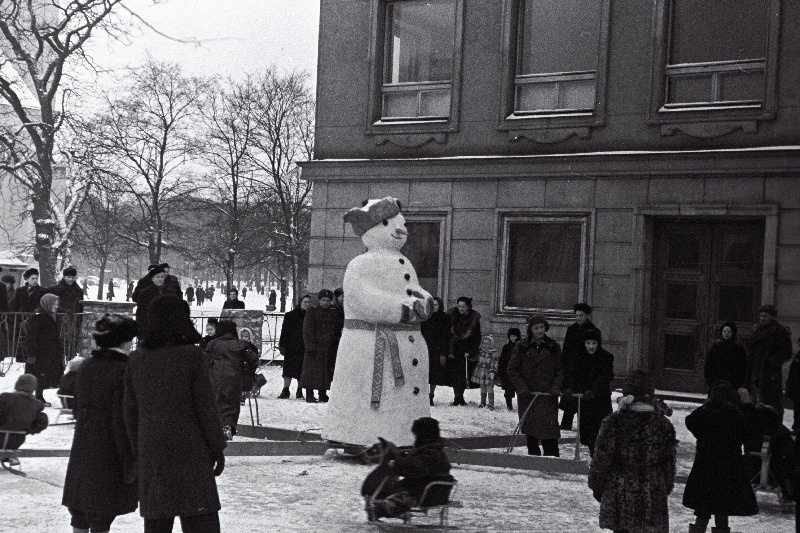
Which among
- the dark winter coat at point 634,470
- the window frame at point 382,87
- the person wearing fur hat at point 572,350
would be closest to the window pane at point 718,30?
the window frame at point 382,87

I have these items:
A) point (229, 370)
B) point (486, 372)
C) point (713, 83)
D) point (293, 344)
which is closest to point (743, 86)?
point (713, 83)

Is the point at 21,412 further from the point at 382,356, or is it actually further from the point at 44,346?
the point at 44,346

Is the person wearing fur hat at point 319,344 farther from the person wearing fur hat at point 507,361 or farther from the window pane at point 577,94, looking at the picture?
the window pane at point 577,94

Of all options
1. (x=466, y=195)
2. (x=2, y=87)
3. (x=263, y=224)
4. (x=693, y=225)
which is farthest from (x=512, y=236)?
(x=263, y=224)

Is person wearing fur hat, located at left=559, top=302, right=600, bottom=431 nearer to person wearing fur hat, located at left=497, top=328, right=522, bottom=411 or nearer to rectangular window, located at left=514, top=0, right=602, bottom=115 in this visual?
person wearing fur hat, located at left=497, top=328, right=522, bottom=411

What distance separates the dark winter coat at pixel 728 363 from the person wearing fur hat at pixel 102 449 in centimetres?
894

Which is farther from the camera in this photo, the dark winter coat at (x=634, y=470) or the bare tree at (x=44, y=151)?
the bare tree at (x=44, y=151)

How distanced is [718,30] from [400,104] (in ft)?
19.1

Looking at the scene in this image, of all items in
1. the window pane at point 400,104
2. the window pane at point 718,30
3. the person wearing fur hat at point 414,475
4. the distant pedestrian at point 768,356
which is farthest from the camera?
the window pane at point 400,104

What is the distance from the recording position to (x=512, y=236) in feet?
67.1

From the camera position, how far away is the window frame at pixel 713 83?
1798 cm

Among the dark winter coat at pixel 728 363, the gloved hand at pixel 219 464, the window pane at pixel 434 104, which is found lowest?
the gloved hand at pixel 219 464

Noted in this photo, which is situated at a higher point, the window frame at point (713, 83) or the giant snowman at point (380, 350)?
the window frame at point (713, 83)

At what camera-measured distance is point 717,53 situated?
1886 centimetres
